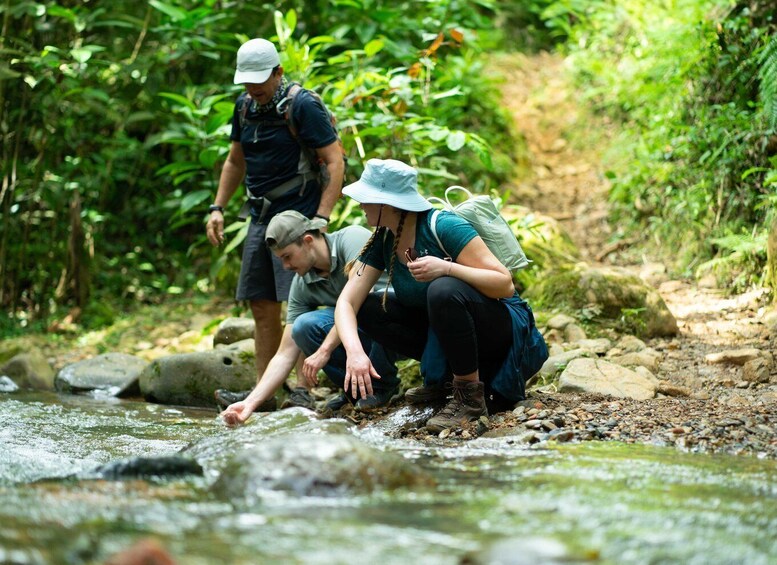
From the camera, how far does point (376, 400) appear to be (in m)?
4.75

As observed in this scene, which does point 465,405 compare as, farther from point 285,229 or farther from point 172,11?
point 172,11

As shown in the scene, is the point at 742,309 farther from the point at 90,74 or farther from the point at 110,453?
the point at 90,74

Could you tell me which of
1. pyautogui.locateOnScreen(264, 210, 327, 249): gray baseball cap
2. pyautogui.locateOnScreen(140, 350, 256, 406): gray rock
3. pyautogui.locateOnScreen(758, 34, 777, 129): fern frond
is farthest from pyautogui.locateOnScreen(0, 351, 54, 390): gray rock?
pyautogui.locateOnScreen(758, 34, 777, 129): fern frond

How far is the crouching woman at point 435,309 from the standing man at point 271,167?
954mm

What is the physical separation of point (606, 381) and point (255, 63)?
2499 mm

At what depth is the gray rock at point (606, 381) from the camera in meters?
4.58

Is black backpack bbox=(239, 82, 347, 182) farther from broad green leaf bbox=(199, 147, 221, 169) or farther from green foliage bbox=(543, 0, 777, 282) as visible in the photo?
green foliage bbox=(543, 0, 777, 282)

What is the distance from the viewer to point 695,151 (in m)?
7.48

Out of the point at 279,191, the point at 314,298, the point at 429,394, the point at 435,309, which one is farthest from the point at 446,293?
the point at 279,191

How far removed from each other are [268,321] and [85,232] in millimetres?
4390

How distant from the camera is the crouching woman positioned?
3.92 m

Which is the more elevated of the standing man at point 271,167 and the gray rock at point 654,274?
the standing man at point 271,167

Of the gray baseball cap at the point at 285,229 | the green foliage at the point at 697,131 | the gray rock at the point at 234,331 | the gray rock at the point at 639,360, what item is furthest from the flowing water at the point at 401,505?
the green foliage at the point at 697,131

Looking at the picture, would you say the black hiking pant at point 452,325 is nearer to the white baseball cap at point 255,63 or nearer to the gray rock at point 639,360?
the gray rock at point 639,360
